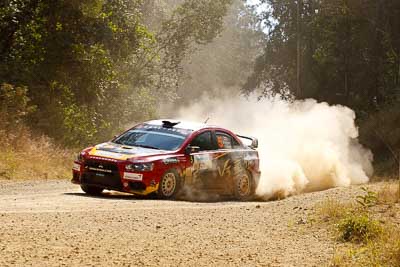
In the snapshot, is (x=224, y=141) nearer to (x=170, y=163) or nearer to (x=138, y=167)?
(x=170, y=163)

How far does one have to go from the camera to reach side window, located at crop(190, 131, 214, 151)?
15.6 metres

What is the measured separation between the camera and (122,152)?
1446 cm

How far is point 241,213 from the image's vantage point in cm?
1261

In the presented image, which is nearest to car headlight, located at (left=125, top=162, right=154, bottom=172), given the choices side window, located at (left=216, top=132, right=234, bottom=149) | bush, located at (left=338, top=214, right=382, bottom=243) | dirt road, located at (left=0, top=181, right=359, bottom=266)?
dirt road, located at (left=0, top=181, right=359, bottom=266)

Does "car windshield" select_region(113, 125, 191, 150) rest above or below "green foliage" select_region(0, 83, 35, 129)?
below

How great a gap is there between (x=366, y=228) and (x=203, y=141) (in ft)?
19.9

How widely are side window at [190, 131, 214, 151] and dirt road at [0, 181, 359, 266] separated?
82.1 inches

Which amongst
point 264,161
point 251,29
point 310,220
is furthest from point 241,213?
point 251,29

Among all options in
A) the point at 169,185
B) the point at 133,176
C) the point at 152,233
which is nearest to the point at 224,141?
the point at 169,185

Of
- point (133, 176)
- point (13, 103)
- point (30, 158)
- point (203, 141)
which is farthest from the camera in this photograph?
point (13, 103)

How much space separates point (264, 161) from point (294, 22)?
2159 centimetres

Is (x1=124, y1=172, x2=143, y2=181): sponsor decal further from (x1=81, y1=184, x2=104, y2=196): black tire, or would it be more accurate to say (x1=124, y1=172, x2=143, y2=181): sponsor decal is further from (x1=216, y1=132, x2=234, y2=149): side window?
(x1=216, y1=132, x2=234, y2=149): side window

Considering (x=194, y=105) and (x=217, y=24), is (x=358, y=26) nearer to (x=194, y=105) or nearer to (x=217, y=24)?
(x=217, y=24)

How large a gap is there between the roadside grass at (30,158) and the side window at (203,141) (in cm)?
579
